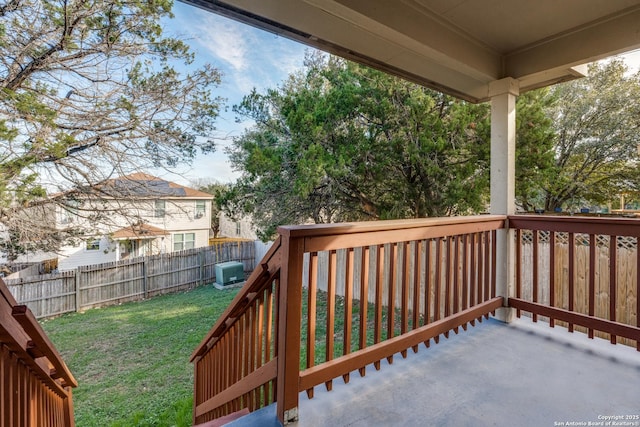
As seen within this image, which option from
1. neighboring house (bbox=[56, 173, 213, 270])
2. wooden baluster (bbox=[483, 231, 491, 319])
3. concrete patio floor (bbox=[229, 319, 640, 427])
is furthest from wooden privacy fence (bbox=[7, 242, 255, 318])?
wooden baluster (bbox=[483, 231, 491, 319])

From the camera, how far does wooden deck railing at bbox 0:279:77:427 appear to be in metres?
1.07

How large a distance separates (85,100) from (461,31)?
4891 millimetres

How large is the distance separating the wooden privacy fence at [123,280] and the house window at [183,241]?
7.88ft

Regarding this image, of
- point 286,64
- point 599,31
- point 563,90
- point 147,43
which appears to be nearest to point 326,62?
point 286,64

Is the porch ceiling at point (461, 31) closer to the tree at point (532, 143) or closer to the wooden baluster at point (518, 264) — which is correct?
the wooden baluster at point (518, 264)

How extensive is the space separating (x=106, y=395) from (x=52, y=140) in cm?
362

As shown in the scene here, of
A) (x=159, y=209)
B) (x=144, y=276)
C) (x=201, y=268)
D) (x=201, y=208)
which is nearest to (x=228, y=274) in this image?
(x=201, y=268)

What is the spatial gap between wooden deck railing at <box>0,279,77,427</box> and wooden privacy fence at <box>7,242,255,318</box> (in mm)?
6636

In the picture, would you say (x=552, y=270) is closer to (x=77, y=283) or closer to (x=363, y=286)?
(x=363, y=286)

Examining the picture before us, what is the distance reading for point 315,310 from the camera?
4.88 ft

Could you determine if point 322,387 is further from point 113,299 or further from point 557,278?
point 113,299

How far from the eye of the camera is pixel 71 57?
13.3 ft

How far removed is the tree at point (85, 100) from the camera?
146 inches

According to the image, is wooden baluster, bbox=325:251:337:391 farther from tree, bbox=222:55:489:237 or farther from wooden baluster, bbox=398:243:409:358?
tree, bbox=222:55:489:237
